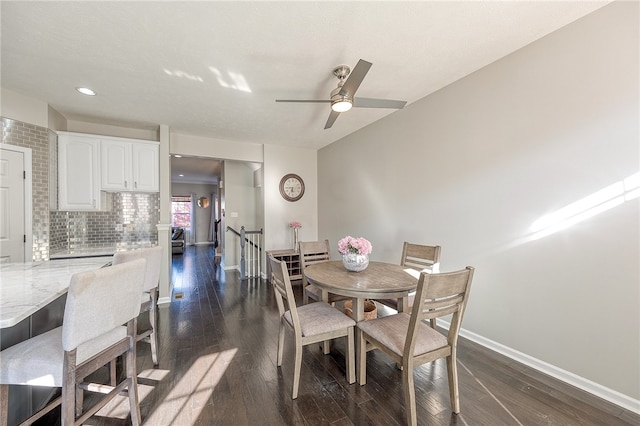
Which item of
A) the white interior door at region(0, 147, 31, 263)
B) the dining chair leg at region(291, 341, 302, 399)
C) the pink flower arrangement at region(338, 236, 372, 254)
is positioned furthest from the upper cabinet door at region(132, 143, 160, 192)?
the dining chair leg at region(291, 341, 302, 399)

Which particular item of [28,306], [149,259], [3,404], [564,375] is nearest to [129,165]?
[149,259]

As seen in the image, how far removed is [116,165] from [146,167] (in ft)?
1.15

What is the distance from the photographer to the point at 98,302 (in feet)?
4.05

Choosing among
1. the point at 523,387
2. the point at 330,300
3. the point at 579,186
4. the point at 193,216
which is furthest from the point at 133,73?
the point at 193,216

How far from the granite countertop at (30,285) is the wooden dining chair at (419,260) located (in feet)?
7.48

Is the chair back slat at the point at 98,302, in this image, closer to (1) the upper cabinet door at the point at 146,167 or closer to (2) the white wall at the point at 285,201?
(1) the upper cabinet door at the point at 146,167

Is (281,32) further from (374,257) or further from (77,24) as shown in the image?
(374,257)

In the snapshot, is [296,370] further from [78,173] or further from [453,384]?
[78,173]

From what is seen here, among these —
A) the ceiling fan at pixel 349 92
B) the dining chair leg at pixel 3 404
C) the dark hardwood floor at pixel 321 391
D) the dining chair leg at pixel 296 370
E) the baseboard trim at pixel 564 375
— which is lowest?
the dark hardwood floor at pixel 321 391

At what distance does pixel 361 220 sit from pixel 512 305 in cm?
221

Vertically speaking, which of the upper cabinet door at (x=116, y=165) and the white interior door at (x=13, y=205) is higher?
the upper cabinet door at (x=116, y=165)

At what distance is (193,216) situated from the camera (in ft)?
34.1

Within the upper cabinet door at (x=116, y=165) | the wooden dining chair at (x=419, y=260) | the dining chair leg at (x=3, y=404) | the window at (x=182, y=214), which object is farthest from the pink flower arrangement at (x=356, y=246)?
the window at (x=182, y=214)

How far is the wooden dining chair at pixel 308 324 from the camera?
1.78 meters
